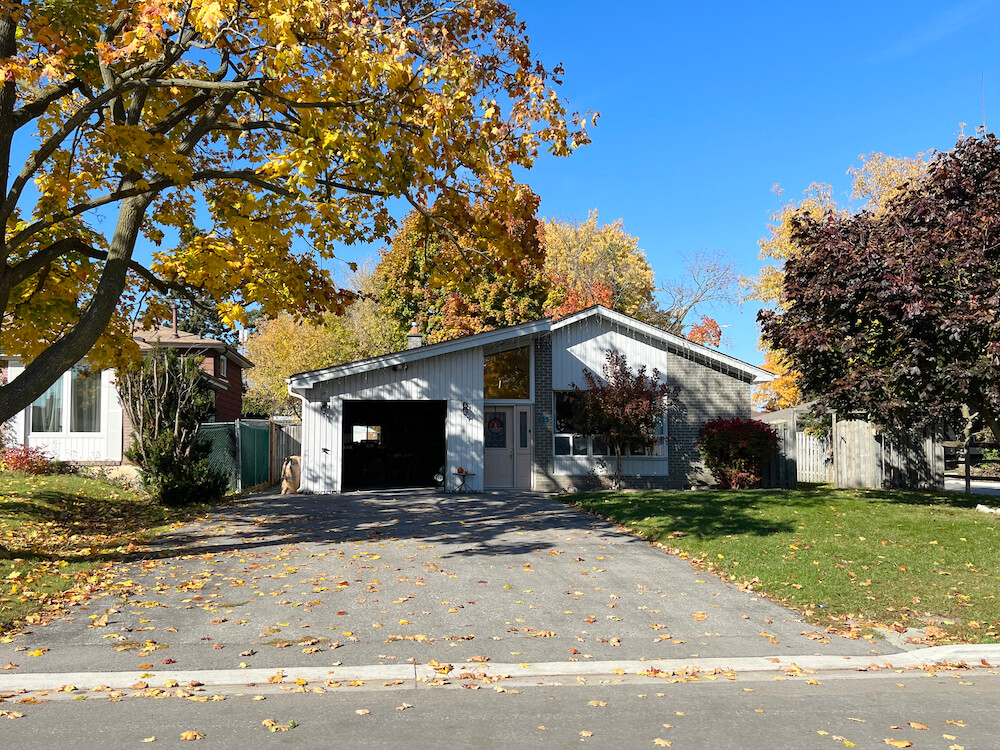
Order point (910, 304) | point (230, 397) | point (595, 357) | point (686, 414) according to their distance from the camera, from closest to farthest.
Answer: point (910, 304), point (595, 357), point (686, 414), point (230, 397)

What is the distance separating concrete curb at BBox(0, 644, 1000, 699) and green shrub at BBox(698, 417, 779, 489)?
45.1ft

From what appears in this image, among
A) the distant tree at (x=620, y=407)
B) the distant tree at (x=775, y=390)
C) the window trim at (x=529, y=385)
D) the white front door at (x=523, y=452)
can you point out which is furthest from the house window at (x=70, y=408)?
the distant tree at (x=775, y=390)

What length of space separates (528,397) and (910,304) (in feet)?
34.6

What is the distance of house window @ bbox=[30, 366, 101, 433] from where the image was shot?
21.6m

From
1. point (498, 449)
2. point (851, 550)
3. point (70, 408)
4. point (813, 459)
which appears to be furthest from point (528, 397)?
point (70, 408)

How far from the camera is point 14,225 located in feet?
40.2

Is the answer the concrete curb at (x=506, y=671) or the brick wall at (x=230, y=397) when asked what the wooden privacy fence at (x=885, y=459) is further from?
the brick wall at (x=230, y=397)

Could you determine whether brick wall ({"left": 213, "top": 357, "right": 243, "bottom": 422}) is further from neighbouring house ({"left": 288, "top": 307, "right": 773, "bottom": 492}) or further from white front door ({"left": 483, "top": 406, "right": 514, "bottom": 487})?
white front door ({"left": 483, "top": 406, "right": 514, "bottom": 487})

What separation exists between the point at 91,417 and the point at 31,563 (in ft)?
45.8

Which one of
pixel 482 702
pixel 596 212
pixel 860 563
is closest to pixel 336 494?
pixel 860 563

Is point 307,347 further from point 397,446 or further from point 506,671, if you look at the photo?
point 506,671

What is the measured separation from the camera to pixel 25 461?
18016 mm

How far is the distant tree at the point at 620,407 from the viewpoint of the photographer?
63.2 ft

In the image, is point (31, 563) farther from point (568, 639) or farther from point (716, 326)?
point (716, 326)
